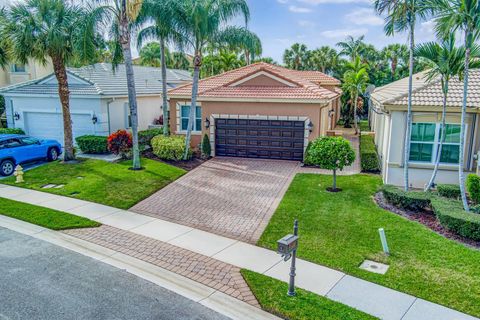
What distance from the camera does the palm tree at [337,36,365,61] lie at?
41.4m

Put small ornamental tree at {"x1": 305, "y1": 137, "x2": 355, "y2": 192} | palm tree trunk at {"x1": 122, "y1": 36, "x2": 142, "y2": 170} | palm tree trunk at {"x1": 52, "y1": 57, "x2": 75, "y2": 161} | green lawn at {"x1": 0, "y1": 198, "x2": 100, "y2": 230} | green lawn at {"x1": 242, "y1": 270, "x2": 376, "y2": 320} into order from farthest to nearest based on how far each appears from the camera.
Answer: palm tree trunk at {"x1": 52, "y1": 57, "x2": 75, "y2": 161}
palm tree trunk at {"x1": 122, "y1": 36, "x2": 142, "y2": 170}
small ornamental tree at {"x1": 305, "y1": 137, "x2": 355, "y2": 192}
green lawn at {"x1": 0, "y1": 198, "x2": 100, "y2": 230}
green lawn at {"x1": 242, "y1": 270, "x2": 376, "y2": 320}

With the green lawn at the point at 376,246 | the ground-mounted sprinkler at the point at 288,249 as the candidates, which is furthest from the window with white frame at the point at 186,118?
the ground-mounted sprinkler at the point at 288,249

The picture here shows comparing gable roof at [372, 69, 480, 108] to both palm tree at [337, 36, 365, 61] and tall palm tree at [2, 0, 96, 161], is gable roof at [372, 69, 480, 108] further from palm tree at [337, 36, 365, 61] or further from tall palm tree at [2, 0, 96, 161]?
palm tree at [337, 36, 365, 61]

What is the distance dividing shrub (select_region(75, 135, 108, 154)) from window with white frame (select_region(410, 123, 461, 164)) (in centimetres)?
1484

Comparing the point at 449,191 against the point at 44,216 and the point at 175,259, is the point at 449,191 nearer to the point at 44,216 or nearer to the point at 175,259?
the point at 175,259

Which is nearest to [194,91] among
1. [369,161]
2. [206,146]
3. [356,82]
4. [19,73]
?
[206,146]

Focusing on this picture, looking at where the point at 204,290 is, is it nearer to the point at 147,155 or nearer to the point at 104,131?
the point at 147,155

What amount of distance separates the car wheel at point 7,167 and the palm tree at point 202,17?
9.17 meters

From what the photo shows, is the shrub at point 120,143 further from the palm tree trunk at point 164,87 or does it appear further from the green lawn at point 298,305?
the green lawn at point 298,305

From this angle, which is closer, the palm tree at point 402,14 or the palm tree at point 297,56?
the palm tree at point 402,14

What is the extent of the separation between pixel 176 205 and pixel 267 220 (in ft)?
11.0

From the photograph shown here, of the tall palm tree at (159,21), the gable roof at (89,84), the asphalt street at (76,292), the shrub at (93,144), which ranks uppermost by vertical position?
the tall palm tree at (159,21)

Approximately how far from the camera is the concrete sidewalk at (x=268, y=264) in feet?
23.0

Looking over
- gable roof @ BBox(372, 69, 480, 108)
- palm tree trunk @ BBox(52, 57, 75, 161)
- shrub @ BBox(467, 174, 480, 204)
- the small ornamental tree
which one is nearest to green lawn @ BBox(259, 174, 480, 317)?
the small ornamental tree
